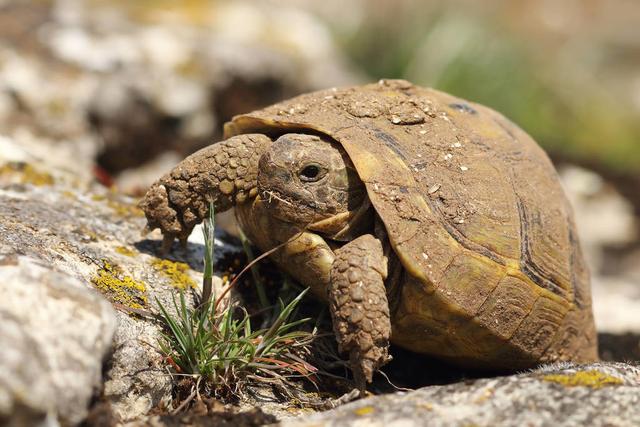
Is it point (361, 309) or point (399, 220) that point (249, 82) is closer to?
point (399, 220)

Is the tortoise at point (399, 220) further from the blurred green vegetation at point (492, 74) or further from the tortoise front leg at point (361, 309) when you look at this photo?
the blurred green vegetation at point (492, 74)

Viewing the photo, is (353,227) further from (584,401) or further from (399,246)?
(584,401)

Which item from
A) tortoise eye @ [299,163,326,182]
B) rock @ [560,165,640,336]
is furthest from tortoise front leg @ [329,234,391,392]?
rock @ [560,165,640,336]

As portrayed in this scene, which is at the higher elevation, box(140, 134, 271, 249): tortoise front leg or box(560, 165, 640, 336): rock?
box(560, 165, 640, 336): rock

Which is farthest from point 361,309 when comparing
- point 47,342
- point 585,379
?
point 47,342

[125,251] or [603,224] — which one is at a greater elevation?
[603,224]

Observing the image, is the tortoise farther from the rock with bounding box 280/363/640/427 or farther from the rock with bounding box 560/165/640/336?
the rock with bounding box 560/165/640/336

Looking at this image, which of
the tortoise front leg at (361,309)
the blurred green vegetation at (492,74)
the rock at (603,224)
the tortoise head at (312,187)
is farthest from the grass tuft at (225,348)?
the blurred green vegetation at (492,74)
